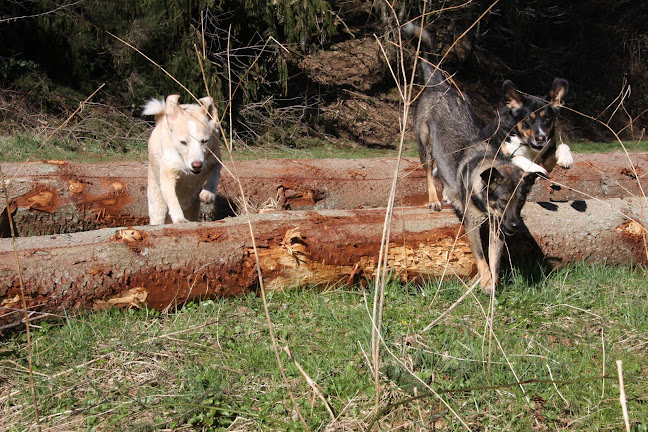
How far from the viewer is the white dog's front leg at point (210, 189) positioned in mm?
5523

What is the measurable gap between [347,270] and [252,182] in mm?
2138

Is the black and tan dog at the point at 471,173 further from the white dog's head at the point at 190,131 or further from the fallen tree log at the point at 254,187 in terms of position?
the white dog's head at the point at 190,131

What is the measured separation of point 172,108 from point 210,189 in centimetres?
85

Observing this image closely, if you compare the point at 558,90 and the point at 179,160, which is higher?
the point at 558,90

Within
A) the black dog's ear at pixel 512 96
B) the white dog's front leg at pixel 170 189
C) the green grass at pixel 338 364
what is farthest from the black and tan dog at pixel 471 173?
the white dog's front leg at pixel 170 189

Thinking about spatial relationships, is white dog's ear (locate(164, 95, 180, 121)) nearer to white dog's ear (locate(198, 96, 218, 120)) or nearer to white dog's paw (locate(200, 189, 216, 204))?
white dog's ear (locate(198, 96, 218, 120))

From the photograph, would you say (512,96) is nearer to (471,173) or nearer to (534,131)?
(534,131)

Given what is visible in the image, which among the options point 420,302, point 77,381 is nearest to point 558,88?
point 420,302

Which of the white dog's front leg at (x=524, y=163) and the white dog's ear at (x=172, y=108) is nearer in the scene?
the white dog's front leg at (x=524, y=163)

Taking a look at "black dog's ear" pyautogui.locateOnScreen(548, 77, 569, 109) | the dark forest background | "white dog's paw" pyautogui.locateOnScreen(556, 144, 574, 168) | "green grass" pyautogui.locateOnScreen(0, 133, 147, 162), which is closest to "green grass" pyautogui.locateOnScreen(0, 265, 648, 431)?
"white dog's paw" pyautogui.locateOnScreen(556, 144, 574, 168)

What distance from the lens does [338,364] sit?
10.8 feet

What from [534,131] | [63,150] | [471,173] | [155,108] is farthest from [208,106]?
[63,150]

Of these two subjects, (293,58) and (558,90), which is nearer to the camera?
(558,90)

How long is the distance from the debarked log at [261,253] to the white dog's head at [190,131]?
1.01 m
